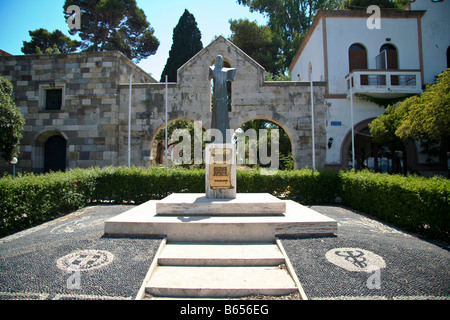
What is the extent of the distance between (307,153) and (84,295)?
40.8 ft

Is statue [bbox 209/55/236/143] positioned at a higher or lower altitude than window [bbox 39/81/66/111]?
lower

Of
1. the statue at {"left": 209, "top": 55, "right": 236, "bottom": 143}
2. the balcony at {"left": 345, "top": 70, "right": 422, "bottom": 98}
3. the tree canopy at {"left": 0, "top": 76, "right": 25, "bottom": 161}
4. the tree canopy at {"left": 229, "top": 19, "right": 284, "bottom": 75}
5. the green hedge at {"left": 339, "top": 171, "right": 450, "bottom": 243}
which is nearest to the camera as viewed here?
the green hedge at {"left": 339, "top": 171, "right": 450, "bottom": 243}

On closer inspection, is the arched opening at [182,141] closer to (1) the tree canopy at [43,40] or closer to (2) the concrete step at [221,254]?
(2) the concrete step at [221,254]

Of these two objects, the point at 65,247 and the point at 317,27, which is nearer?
the point at 65,247

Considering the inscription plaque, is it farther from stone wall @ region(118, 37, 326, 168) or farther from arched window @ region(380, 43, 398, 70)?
arched window @ region(380, 43, 398, 70)

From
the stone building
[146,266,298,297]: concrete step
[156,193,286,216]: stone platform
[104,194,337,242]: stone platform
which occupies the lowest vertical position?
[146,266,298,297]: concrete step

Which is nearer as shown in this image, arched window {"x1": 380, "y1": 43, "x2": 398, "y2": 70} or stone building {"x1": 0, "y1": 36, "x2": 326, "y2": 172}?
stone building {"x1": 0, "y1": 36, "x2": 326, "y2": 172}

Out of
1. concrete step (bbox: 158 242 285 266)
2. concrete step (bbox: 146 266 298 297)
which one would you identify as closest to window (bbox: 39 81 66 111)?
concrete step (bbox: 158 242 285 266)

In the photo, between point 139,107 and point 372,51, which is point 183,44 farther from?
point 372,51

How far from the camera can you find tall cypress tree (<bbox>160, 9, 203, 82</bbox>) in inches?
883

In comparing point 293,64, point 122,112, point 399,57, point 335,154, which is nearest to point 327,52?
point 399,57

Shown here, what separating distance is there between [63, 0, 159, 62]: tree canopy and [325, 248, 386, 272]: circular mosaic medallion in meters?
25.4
